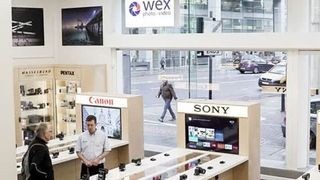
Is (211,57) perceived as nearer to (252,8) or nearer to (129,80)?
(252,8)

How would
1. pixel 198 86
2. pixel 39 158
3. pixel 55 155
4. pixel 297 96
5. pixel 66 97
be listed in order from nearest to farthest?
pixel 39 158, pixel 55 155, pixel 297 96, pixel 198 86, pixel 66 97

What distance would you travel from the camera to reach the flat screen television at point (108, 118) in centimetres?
966

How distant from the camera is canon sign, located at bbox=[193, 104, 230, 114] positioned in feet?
27.9

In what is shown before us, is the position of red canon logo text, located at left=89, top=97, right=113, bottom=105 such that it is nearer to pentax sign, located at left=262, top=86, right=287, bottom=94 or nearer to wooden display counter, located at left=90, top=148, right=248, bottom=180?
wooden display counter, located at left=90, top=148, right=248, bottom=180

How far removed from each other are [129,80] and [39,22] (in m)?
2.81

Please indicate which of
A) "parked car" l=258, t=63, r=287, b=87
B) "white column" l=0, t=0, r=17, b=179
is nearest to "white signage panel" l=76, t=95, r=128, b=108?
"parked car" l=258, t=63, r=287, b=87

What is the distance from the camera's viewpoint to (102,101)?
977cm

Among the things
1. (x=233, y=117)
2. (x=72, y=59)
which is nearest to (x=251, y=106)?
(x=233, y=117)

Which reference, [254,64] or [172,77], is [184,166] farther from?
[172,77]

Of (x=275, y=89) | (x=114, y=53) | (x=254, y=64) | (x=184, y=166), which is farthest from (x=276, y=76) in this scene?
(x=114, y=53)

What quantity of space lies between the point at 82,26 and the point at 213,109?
16.8 feet

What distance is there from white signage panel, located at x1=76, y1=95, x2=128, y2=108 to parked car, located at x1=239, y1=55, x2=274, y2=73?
9.39 ft

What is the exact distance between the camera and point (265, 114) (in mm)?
10570

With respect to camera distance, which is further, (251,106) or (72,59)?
(72,59)
